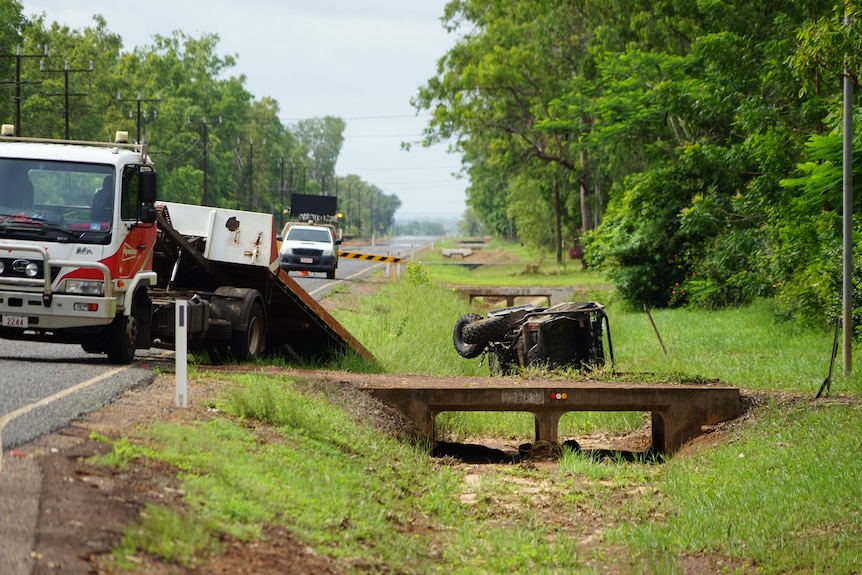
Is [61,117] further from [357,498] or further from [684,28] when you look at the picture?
[357,498]

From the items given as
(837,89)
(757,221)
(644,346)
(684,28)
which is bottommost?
(644,346)

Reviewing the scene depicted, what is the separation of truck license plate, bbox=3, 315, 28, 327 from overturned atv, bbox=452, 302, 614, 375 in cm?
748

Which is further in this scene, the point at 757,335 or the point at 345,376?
the point at 757,335

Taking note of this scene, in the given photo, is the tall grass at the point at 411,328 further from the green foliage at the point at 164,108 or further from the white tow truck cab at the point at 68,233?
the green foliage at the point at 164,108

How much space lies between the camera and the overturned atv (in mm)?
18656

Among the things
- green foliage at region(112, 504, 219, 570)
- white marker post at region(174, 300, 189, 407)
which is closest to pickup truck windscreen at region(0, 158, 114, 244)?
white marker post at region(174, 300, 189, 407)

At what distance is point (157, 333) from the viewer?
632 inches

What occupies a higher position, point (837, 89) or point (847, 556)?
point (837, 89)

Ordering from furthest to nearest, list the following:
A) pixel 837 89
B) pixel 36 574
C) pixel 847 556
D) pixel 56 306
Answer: pixel 837 89 < pixel 56 306 < pixel 847 556 < pixel 36 574

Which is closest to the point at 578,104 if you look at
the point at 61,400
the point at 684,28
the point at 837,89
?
the point at 684,28

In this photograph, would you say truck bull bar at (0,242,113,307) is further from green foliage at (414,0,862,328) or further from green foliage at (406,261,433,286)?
green foliage at (406,261,433,286)

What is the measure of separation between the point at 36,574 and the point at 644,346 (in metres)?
21.8

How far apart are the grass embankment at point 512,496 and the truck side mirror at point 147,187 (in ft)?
7.61

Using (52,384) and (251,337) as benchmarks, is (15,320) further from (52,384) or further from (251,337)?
(251,337)
